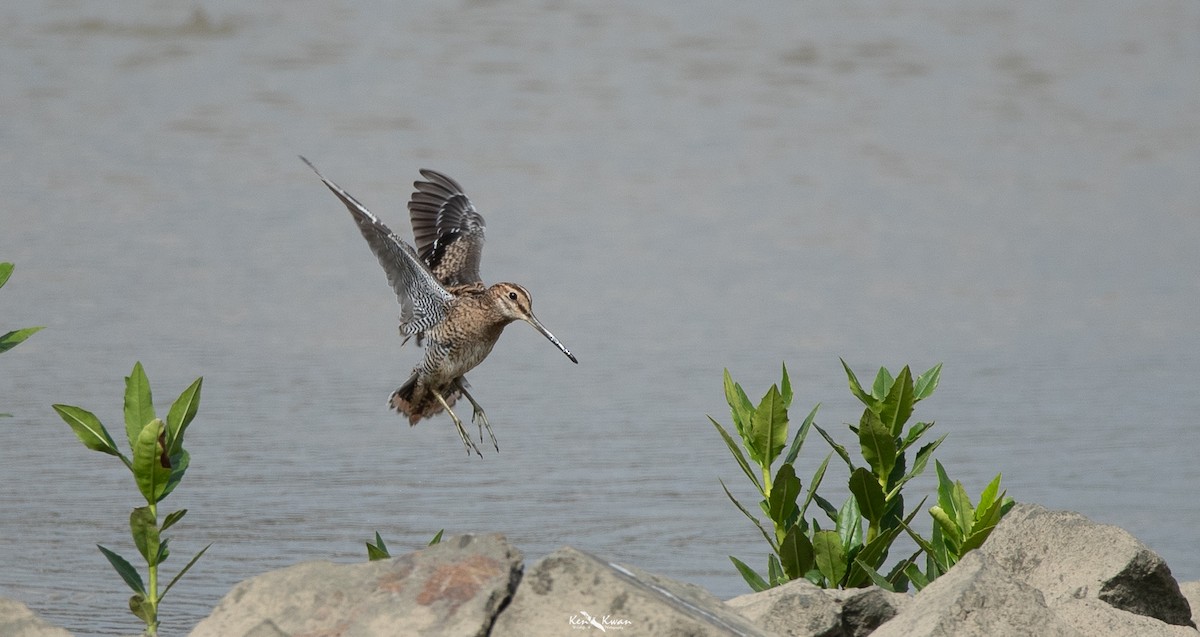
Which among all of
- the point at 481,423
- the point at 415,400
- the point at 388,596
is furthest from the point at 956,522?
the point at 415,400

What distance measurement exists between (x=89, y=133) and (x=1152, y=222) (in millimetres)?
7963

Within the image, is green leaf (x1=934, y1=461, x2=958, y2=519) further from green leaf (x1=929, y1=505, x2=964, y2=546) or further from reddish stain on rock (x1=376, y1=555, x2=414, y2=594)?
reddish stain on rock (x1=376, y1=555, x2=414, y2=594)

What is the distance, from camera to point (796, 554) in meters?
5.60

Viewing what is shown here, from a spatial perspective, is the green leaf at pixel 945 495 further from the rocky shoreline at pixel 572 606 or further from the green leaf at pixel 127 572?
the green leaf at pixel 127 572

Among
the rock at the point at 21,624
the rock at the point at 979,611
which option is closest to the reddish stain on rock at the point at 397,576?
the rock at the point at 21,624

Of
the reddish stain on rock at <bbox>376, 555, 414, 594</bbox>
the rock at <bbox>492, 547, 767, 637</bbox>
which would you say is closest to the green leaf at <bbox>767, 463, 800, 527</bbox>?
the rock at <bbox>492, 547, 767, 637</bbox>

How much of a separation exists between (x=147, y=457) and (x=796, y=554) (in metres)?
2.13

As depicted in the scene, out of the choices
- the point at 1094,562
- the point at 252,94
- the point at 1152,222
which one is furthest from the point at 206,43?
the point at 1094,562

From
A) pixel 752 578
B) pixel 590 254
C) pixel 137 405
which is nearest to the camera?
pixel 137 405

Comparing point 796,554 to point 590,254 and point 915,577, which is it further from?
point 590,254

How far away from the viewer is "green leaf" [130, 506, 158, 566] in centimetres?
493

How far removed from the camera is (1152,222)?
11.7 m

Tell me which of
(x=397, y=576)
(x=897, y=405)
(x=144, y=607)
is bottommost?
(x=144, y=607)

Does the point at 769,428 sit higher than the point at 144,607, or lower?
higher
